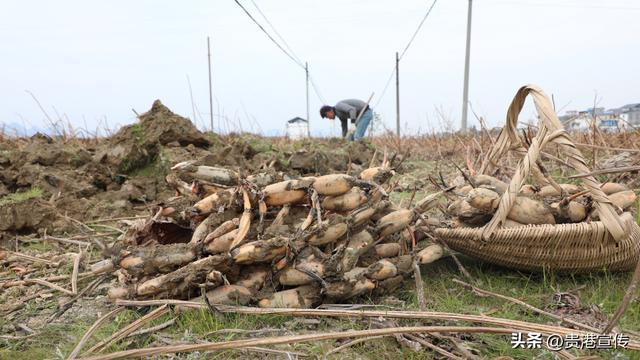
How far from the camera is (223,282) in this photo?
1386 millimetres

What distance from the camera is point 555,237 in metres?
1.42

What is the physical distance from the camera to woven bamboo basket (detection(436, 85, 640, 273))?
1.39 meters

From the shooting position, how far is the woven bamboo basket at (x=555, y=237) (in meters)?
1.39

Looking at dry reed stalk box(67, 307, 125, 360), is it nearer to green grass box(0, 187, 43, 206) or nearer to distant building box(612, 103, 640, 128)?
green grass box(0, 187, 43, 206)

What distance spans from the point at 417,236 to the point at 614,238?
661mm

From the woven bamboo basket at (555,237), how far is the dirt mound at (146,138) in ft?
10.2

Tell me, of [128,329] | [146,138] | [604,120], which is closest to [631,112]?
[604,120]

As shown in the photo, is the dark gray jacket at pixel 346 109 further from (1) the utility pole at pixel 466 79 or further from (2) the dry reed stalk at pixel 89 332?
(2) the dry reed stalk at pixel 89 332

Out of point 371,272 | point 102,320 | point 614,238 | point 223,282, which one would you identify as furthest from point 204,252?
point 614,238

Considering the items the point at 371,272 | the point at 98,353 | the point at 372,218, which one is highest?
the point at 372,218

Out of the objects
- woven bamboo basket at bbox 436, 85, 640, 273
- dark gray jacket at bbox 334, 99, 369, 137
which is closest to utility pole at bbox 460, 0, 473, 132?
dark gray jacket at bbox 334, 99, 369, 137

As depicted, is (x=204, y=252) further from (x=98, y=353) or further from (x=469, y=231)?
(x=469, y=231)

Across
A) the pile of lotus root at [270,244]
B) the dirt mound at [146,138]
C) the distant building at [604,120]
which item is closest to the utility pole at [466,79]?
the distant building at [604,120]

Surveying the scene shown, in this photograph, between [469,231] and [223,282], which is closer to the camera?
[223,282]
